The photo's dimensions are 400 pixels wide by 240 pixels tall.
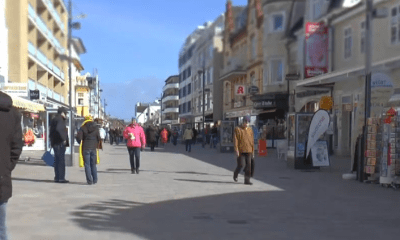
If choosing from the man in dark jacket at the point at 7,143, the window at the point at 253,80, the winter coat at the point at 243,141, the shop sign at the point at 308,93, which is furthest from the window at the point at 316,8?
the man in dark jacket at the point at 7,143

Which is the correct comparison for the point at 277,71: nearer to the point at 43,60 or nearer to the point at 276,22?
the point at 276,22

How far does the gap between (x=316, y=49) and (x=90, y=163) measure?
17.1 metres

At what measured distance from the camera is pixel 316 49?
1046 inches

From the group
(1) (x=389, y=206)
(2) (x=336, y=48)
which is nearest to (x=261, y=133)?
(2) (x=336, y=48)

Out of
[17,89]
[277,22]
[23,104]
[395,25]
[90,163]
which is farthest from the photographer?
[277,22]

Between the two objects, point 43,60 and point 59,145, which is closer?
point 59,145

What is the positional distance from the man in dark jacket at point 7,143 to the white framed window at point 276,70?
33.0 meters

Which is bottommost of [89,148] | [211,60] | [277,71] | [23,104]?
[89,148]

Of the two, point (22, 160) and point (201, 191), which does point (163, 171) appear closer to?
point (201, 191)

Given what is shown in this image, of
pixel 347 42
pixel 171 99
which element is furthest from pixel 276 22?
pixel 171 99

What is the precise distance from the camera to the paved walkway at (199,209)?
6867 millimetres

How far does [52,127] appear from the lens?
42.1 feet

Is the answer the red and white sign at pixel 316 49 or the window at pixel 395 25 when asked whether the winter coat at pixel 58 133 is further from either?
the red and white sign at pixel 316 49

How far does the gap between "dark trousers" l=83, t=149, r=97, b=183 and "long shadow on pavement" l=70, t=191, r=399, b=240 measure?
117 inches
